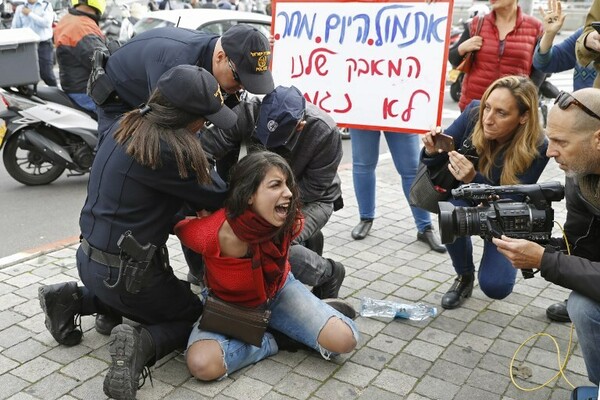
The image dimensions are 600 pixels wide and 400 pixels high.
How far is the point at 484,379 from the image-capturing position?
322 cm

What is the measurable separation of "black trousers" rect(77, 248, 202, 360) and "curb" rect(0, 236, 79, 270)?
1.33m

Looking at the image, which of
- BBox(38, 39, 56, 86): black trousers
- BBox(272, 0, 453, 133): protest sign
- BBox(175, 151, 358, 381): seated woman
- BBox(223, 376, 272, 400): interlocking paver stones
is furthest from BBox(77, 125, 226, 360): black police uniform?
BBox(38, 39, 56, 86): black trousers

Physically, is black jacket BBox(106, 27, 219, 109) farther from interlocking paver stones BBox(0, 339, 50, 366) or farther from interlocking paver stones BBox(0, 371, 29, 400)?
interlocking paver stones BBox(0, 371, 29, 400)

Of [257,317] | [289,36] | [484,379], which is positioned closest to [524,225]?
[484,379]

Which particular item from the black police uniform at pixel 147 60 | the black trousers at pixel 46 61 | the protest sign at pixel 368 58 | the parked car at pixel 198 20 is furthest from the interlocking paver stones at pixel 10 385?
the black trousers at pixel 46 61

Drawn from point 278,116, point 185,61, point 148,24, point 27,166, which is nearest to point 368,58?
point 278,116

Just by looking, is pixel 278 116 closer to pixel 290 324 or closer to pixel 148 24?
pixel 290 324

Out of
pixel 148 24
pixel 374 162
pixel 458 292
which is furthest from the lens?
pixel 148 24

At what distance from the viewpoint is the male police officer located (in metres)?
3.49

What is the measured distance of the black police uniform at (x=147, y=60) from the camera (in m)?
3.49

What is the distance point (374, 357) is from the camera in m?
3.39

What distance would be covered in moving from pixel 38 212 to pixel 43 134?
0.91 meters

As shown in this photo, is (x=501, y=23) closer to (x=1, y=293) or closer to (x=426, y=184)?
(x=426, y=184)

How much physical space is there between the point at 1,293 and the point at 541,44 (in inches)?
140
